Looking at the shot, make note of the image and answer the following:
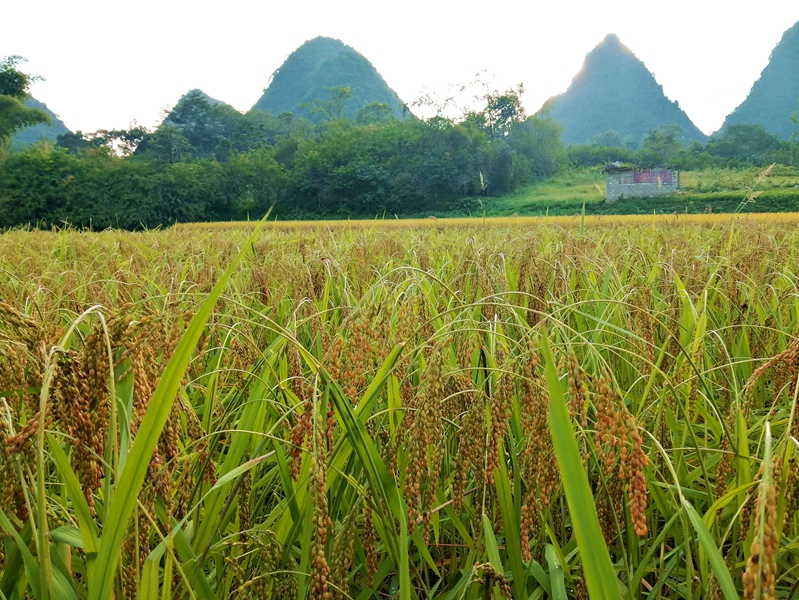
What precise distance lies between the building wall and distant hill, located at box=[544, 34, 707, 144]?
293ft

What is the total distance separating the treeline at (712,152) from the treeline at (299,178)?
45.3ft

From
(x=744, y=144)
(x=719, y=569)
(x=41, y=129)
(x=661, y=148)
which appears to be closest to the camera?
(x=719, y=569)

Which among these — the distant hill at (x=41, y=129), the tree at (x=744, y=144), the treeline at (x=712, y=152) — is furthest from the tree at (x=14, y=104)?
the distant hill at (x=41, y=129)

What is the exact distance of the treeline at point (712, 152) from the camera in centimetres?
4922

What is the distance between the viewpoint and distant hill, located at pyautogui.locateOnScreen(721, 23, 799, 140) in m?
102

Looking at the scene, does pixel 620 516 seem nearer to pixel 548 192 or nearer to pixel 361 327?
pixel 361 327

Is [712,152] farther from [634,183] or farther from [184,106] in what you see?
[184,106]

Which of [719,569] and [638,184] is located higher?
[638,184]

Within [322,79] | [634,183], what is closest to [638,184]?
[634,183]

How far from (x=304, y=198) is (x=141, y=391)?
4323 cm

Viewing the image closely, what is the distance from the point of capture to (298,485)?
3.48ft

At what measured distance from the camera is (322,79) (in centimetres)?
12962

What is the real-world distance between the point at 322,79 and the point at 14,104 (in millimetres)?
102197

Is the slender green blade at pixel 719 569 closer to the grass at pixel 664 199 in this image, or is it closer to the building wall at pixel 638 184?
the grass at pixel 664 199
